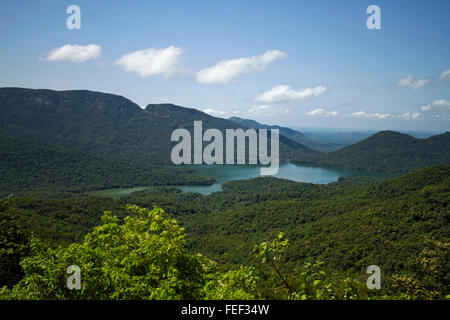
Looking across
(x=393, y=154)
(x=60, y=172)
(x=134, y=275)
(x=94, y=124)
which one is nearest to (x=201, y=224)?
(x=134, y=275)

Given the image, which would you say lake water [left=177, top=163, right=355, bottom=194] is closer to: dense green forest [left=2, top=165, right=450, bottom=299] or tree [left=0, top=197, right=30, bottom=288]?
dense green forest [left=2, top=165, right=450, bottom=299]

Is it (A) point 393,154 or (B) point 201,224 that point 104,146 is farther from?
(A) point 393,154

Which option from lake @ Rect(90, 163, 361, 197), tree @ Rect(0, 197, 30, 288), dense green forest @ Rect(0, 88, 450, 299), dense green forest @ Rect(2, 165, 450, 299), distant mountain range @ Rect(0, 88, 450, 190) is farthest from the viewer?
lake @ Rect(90, 163, 361, 197)

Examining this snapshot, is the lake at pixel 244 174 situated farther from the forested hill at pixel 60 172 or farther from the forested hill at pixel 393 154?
the forested hill at pixel 393 154

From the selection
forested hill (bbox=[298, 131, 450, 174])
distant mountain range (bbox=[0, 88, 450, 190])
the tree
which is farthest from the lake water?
the tree

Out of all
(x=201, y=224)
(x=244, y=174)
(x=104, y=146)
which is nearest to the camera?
(x=201, y=224)

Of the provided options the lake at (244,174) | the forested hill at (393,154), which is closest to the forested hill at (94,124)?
the lake at (244,174)
